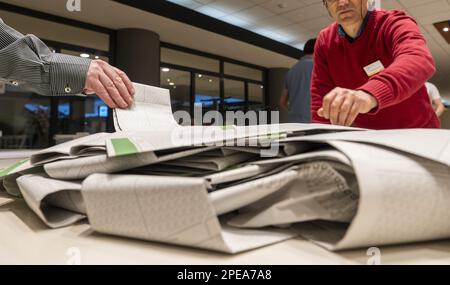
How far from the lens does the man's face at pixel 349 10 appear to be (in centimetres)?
94

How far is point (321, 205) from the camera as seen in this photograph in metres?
0.29

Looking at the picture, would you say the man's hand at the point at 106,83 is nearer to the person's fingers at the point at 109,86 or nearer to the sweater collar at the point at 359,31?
the person's fingers at the point at 109,86

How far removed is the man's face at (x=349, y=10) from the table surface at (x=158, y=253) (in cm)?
82

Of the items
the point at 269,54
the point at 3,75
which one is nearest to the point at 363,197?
the point at 3,75

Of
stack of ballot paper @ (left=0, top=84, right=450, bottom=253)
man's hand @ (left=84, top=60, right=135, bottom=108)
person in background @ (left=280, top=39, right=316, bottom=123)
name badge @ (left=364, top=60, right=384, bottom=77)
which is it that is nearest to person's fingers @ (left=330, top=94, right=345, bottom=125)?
stack of ballot paper @ (left=0, top=84, right=450, bottom=253)

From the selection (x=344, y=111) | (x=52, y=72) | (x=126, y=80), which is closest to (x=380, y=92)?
(x=344, y=111)

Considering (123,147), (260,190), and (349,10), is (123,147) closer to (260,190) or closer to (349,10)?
(260,190)

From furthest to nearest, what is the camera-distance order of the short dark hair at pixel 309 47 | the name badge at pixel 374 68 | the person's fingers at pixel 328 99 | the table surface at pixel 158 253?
the short dark hair at pixel 309 47, the name badge at pixel 374 68, the person's fingers at pixel 328 99, the table surface at pixel 158 253

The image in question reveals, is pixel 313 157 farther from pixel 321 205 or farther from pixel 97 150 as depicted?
pixel 97 150

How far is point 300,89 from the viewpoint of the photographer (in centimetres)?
238

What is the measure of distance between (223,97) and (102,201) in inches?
273

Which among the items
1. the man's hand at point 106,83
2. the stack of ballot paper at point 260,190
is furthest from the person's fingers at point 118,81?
the stack of ballot paper at point 260,190

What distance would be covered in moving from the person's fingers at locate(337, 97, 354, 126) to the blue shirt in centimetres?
193

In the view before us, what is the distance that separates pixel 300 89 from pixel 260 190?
220cm
